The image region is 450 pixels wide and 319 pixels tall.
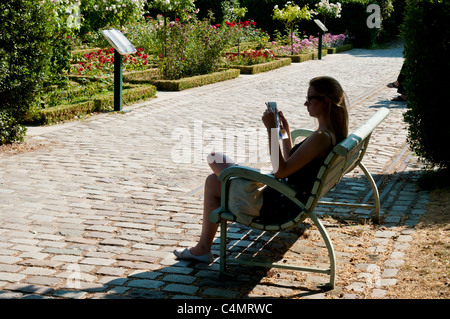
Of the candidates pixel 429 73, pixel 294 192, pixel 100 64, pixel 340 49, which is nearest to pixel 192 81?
pixel 100 64

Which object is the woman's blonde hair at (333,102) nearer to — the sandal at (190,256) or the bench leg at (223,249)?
the bench leg at (223,249)

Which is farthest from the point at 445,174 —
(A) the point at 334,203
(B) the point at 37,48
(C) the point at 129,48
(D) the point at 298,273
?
(C) the point at 129,48

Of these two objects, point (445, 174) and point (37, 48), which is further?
point (37, 48)

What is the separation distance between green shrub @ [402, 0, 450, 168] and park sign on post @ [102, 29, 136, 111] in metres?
5.30

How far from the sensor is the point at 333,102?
161 inches

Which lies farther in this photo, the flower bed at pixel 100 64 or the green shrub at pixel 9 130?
the flower bed at pixel 100 64

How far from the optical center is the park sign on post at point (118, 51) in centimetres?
1023

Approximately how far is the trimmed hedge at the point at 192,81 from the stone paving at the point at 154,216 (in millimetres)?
3170

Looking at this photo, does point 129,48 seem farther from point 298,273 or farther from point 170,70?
point 298,273

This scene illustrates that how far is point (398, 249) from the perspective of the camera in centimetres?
463

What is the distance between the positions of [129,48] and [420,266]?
24.0ft

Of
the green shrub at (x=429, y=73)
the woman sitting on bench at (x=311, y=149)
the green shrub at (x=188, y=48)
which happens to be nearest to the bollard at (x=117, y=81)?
the green shrub at (x=188, y=48)

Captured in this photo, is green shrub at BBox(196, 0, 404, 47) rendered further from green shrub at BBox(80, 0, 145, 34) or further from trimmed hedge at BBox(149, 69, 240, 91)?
trimmed hedge at BBox(149, 69, 240, 91)

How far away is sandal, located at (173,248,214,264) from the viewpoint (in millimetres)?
4348
